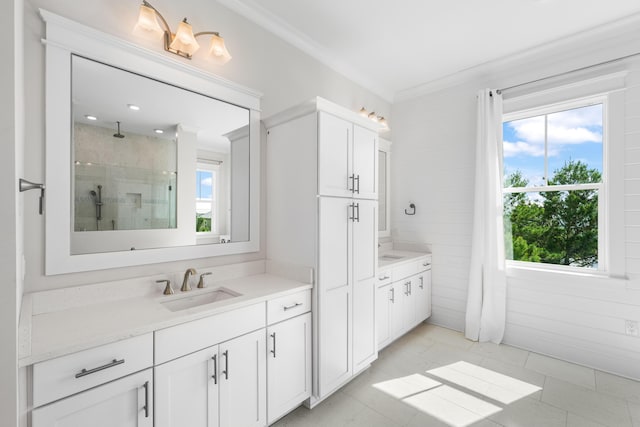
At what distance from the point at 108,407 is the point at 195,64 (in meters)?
2.00

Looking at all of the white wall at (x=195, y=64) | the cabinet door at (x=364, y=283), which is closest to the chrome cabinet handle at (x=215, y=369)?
the white wall at (x=195, y=64)

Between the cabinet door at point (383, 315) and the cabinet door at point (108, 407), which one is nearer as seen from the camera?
the cabinet door at point (108, 407)

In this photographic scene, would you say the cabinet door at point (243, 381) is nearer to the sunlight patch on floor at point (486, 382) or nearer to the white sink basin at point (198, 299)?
the white sink basin at point (198, 299)

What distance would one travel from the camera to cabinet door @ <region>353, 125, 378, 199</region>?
2309 millimetres

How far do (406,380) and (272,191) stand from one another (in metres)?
1.93

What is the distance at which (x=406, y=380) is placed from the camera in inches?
93.4

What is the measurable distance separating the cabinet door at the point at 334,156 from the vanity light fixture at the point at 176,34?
32.8 inches

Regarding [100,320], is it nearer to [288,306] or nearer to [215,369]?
[215,369]

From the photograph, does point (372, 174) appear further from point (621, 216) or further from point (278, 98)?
point (621, 216)

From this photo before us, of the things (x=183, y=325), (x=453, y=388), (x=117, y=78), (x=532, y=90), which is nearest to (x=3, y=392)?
(x=183, y=325)

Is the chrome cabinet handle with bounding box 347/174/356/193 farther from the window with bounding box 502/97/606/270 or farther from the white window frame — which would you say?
the window with bounding box 502/97/606/270

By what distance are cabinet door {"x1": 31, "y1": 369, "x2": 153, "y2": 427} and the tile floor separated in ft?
3.21

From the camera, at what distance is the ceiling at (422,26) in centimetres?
226

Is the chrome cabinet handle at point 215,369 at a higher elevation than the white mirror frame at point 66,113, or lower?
lower
